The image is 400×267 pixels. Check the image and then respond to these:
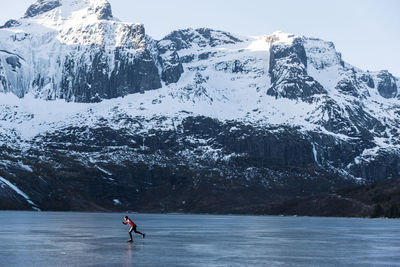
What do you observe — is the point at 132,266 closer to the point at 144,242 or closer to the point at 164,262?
the point at 164,262

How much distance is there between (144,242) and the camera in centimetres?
10112

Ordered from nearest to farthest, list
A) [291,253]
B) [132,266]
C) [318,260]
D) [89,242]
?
[132,266] → [318,260] → [291,253] → [89,242]

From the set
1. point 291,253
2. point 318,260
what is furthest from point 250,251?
point 318,260

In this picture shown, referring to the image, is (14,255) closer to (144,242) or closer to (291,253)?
(144,242)

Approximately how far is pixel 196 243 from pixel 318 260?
2945 cm

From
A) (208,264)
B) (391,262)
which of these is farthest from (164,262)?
(391,262)

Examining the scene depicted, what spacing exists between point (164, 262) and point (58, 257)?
493 inches

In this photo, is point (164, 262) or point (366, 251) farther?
point (366, 251)

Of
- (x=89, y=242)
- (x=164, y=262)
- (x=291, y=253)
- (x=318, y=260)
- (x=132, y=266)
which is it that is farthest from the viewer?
(x=89, y=242)

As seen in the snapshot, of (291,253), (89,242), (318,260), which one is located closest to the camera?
(318,260)

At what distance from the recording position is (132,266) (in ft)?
221

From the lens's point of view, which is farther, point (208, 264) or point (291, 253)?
point (291, 253)

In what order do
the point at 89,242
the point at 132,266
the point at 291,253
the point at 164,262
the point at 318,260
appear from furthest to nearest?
1. the point at 89,242
2. the point at 291,253
3. the point at 318,260
4. the point at 164,262
5. the point at 132,266

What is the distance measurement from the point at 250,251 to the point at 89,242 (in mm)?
25959
